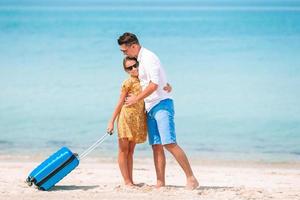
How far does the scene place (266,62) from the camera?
93.8ft

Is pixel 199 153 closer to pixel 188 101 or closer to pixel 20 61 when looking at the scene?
pixel 188 101

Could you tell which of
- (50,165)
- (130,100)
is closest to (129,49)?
(130,100)

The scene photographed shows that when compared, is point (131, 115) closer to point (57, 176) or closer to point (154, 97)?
point (154, 97)

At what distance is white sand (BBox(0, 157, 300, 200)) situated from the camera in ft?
25.4

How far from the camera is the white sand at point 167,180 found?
7.75m

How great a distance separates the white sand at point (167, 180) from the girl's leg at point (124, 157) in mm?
106

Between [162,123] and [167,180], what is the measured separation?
64.3 inches

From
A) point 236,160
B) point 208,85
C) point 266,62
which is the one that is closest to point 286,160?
point 236,160

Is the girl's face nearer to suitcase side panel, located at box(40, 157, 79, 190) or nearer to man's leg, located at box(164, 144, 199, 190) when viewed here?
man's leg, located at box(164, 144, 199, 190)

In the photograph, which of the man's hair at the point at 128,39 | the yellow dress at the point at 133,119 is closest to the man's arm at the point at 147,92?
the yellow dress at the point at 133,119

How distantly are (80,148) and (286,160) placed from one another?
118 inches

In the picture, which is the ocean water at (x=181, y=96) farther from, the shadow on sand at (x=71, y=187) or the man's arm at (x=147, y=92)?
the man's arm at (x=147, y=92)

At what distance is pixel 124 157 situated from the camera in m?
8.01

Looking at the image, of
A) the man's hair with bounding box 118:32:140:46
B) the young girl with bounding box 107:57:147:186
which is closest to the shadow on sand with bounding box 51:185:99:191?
the young girl with bounding box 107:57:147:186
